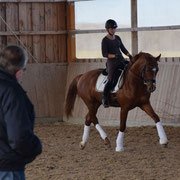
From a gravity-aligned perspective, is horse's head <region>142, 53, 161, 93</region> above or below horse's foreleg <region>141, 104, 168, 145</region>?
above

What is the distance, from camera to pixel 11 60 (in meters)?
3.12

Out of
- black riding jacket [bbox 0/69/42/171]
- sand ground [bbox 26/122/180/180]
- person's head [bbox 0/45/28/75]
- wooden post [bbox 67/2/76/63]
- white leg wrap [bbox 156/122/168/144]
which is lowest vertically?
sand ground [bbox 26/122/180/180]

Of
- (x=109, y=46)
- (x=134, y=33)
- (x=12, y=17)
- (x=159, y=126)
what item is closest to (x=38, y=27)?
(x=12, y=17)

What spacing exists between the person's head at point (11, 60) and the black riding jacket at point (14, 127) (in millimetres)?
52

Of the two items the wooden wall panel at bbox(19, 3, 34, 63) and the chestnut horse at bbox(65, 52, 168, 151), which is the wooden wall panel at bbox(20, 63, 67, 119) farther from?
the chestnut horse at bbox(65, 52, 168, 151)

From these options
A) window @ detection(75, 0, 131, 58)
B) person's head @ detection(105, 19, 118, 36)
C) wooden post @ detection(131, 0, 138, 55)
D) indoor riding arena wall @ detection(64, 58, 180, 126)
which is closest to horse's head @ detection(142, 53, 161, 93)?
person's head @ detection(105, 19, 118, 36)

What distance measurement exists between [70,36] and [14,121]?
30.8ft

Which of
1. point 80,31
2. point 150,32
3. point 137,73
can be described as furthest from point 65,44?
point 137,73

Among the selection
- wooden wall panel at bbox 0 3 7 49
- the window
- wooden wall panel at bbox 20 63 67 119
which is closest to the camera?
the window

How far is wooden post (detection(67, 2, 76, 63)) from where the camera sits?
477 inches

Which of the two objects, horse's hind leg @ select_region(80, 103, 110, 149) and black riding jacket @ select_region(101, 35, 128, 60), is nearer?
black riding jacket @ select_region(101, 35, 128, 60)

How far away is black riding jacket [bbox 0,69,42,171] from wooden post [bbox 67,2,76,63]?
30.2ft

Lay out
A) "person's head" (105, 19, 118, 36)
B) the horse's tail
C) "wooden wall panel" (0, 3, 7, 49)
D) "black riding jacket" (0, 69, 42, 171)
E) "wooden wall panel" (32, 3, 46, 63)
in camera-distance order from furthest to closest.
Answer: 1. "wooden wall panel" (32, 3, 46, 63)
2. "wooden wall panel" (0, 3, 7, 49)
3. the horse's tail
4. "person's head" (105, 19, 118, 36)
5. "black riding jacket" (0, 69, 42, 171)

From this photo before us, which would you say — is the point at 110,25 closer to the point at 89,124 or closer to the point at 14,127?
the point at 89,124
